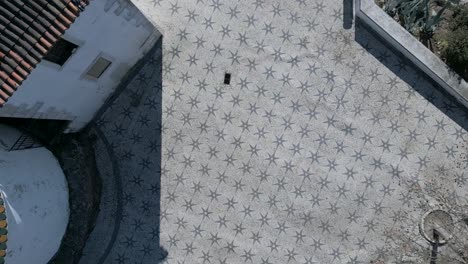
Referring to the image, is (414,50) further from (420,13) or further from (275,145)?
(275,145)

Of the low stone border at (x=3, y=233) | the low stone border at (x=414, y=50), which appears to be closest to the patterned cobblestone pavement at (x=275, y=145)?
the low stone border at (x=414, y=50)

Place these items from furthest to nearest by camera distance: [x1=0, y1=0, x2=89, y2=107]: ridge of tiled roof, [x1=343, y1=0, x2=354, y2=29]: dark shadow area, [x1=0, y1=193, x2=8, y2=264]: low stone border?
[x1=343, y1=0, x2=354, y2=29]: dark shadow area < [x1=0, y1=193, x2=8, y2=264]: low stone border < [x1=0, y1=0, x2=89, y2=107]: ridge of tiled roof

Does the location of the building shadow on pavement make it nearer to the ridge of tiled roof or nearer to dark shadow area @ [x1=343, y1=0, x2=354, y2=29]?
dark shadow area @ [x1=343, y1=0, x2=354, y2=29]

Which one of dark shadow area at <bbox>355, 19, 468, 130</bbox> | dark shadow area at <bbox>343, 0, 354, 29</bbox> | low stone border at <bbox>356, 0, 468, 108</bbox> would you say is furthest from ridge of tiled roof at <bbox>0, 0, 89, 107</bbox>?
dark shadow area at <bbox>355, 19, 468, 130</bbox>

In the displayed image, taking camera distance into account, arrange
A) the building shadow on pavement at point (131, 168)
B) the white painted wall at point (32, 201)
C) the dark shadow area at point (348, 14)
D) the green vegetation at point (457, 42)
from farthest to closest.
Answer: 1. the building shadow on pavement at point (131, 168)
2. the dark shadow area at point (348, 14)
3. the green vegetation at point (457, 42)
4. the white painted wall at point (32, 201)

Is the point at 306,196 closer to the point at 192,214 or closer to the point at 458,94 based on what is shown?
the point at 192,214

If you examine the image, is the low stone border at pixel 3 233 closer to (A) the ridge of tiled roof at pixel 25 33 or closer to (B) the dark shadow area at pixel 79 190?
(A) the ridge of tiled roof at pixel 25 33

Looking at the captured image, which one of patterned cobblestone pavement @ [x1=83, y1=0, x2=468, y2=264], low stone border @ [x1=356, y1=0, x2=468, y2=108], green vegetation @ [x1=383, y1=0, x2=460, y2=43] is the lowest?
patterned cobblestone pavement @ [x1=83, y1=0, x2=468, y2=264]
